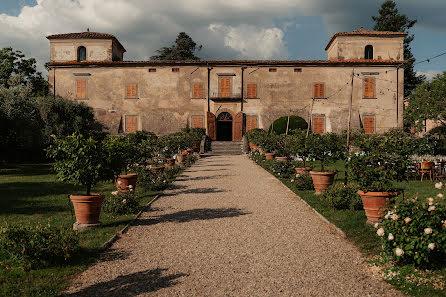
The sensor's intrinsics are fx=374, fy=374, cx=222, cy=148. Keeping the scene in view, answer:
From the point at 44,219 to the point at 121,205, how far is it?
4.83ft

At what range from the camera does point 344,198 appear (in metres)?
7.89

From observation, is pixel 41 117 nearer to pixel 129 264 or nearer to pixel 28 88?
pixel 28 88

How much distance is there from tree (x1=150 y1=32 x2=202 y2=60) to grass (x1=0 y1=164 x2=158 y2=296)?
102 feet

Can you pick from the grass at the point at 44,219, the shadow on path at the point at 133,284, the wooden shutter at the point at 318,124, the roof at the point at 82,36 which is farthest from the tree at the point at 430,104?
the roof at the point at 82,36

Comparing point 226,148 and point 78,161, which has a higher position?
point 78,161

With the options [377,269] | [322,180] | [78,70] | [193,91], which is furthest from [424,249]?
[78,70]

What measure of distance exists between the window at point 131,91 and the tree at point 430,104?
62.6 ft

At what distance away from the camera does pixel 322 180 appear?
963cm

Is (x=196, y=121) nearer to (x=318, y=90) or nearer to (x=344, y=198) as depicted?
(x=318, y=90)

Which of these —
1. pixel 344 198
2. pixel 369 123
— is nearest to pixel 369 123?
pixel 369 123

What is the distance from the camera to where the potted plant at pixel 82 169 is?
6.55m

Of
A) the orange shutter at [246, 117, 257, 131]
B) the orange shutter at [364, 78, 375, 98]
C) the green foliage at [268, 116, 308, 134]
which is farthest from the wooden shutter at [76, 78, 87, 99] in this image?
the orange shutter at [364, 78, 375, 98]

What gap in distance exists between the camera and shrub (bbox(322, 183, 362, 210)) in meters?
7.73

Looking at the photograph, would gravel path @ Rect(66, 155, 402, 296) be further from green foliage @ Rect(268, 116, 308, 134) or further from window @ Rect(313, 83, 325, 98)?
window @ Rect(313, 83, 325, 98)
